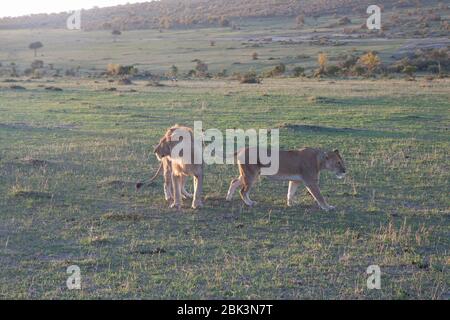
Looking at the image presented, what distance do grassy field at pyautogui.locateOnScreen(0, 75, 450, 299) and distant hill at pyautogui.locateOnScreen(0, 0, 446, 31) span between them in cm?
7986

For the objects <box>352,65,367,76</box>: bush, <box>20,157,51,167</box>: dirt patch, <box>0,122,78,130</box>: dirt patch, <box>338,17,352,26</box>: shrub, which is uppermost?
<box>338,17,352,26</box>: shrub

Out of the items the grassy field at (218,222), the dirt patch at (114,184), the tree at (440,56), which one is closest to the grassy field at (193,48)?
the tree at (440,56)

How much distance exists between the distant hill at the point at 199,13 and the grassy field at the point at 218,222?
7986 centimetres

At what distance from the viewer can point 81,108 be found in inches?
1019

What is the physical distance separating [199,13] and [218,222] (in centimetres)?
11271

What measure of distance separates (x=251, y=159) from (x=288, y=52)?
165 feet

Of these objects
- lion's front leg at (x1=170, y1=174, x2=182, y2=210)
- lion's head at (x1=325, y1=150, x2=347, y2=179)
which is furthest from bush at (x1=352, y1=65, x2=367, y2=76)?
lion's front leg at (x1=170, y1=174, x2=182, y2=210)

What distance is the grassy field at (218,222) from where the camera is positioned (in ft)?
25.7

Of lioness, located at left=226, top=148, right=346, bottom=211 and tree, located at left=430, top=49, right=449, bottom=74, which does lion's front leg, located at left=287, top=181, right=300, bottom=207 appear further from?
tree, located at left=430, top=49, right=449, bottom=74

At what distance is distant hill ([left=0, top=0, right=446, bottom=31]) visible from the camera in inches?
4126

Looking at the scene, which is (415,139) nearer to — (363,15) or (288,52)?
(288,52)

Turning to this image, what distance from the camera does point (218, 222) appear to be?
10500 millimetres

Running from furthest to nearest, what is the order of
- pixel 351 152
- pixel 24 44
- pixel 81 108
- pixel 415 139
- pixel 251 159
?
pixel 24 44, pixel 81 108, pixel 415 139, pixel 351 152, pixel 251 159

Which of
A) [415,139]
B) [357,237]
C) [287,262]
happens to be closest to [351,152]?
[415,139]
